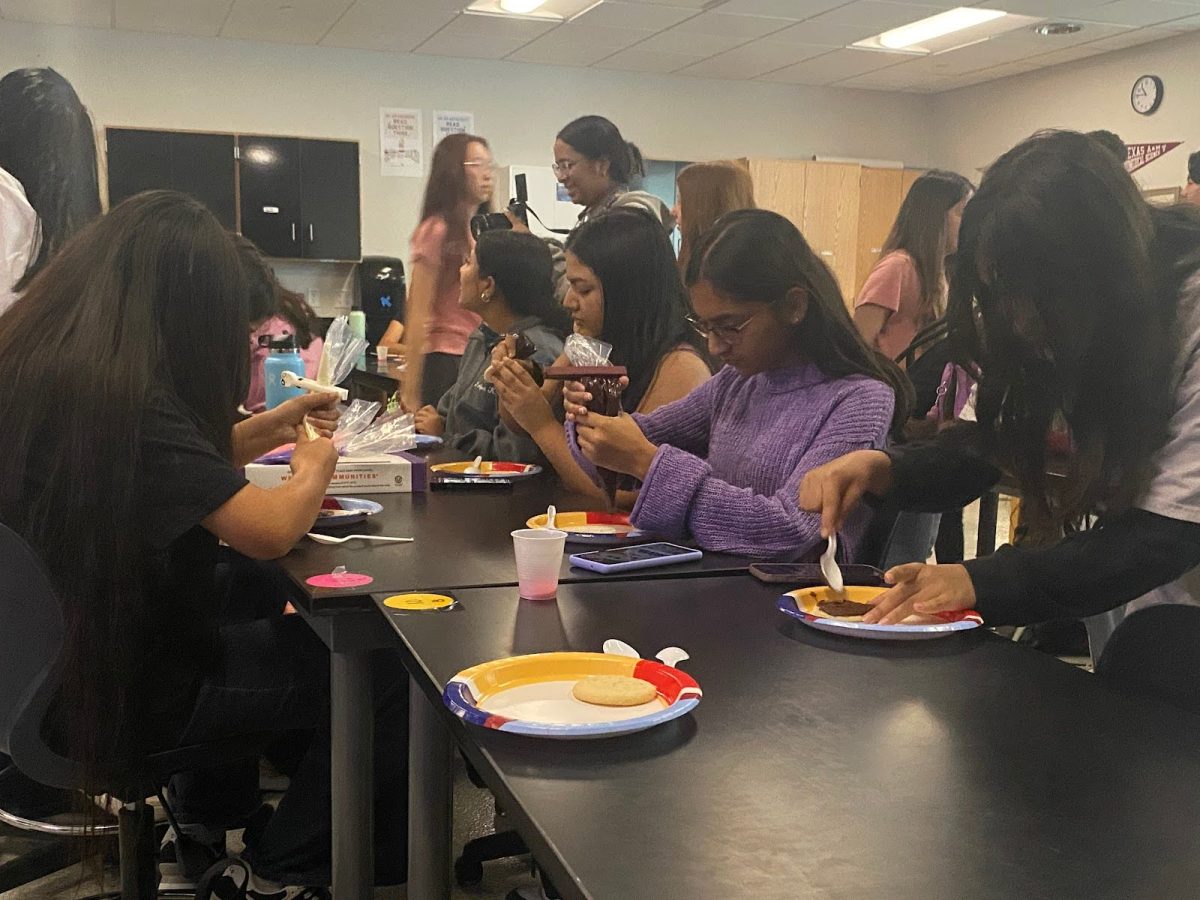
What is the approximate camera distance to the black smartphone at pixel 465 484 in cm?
211

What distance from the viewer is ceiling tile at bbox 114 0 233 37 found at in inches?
227

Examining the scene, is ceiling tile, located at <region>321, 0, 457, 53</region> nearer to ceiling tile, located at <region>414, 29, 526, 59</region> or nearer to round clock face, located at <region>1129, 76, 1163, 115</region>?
ceiling tile, located at <region>414, 29, 526, 59</region>

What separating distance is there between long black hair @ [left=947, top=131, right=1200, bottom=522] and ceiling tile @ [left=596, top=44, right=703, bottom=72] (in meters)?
5.86

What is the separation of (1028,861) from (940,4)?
5.76 m

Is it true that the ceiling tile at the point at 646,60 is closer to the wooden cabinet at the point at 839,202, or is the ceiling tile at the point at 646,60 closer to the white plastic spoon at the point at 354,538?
the wooden cabinet at the point at 839,202

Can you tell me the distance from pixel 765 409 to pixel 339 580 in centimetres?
80

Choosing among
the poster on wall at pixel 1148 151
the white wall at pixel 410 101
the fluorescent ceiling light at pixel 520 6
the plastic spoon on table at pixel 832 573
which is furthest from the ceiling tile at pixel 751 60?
the plastic spoon on table at pixel 832 573

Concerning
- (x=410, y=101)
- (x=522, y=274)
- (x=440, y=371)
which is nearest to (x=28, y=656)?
(x=522, y=274)

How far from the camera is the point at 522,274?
264 centimetres

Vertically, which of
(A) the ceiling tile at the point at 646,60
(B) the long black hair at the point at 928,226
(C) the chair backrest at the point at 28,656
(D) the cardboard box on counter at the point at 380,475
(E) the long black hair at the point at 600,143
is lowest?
(C) the chair backrest at the point at 28,656

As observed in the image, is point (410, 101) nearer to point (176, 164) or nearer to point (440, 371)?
point (176, 164)

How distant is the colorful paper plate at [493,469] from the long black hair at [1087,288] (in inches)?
45.1

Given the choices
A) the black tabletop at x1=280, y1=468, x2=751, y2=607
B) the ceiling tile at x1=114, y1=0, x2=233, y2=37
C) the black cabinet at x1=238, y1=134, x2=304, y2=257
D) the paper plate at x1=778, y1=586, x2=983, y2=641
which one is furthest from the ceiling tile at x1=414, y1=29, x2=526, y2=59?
the paper plate at x1=778, y1=586, x2=983, y2=641

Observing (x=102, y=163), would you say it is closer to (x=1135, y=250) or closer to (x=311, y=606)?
(x=311, y=606)
